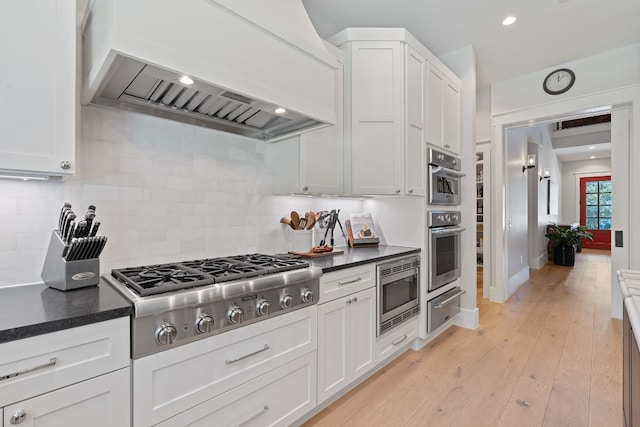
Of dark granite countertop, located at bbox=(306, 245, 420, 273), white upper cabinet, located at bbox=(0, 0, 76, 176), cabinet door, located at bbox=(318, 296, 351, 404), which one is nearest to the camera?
white upper cabinet, located at bbox=(0, 0, 76, 176)

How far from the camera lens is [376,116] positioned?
2.61m

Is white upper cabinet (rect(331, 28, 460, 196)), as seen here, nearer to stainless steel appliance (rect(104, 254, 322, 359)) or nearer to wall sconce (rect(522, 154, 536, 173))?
stainless steel appliance (rect(104, 254, 322, 359))

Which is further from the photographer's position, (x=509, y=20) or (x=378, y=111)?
(x=509, y=20)

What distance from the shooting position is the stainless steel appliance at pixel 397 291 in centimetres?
233

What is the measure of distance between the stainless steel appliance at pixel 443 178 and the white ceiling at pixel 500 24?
117 centimetres

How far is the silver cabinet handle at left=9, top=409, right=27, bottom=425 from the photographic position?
36.1 inches

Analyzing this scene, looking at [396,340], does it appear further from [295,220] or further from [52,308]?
[52,308]

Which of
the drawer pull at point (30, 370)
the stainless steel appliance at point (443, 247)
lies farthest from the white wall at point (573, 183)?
the drawer pull at point (30, 370)

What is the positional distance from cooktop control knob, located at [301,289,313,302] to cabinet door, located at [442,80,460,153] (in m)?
2.11

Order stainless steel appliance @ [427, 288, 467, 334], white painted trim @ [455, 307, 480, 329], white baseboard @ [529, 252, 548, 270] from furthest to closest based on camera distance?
1. white baseboard @ [529, 252, 548, 270]
2. white painted trim @ [455, 307, 480, 329]
3. stainless steel appliance @ [427, 288, 467, 334]

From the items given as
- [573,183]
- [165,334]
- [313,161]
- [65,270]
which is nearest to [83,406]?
[165,334]

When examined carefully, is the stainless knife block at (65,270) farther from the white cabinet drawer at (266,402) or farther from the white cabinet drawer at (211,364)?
the white cabinet drawer at (266,402)

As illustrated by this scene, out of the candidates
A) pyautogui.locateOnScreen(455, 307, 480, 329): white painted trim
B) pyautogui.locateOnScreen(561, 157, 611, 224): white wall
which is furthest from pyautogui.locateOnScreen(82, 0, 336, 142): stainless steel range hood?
pyautogui.locateOnScreen(561, 157, 611, 224): white wall

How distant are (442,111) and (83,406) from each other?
3.24 m
